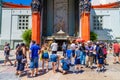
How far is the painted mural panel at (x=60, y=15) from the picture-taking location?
32.0 meters

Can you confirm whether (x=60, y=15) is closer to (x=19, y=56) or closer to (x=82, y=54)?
(x=82, y=54)

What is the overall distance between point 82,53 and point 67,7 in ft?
60.4

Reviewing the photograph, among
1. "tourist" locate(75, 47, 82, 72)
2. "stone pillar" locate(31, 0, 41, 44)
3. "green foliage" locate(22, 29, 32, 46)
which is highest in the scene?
"stone pillar" locate(31, 0, 41, 44)

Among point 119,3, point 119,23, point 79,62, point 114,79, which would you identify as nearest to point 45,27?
point 119,23

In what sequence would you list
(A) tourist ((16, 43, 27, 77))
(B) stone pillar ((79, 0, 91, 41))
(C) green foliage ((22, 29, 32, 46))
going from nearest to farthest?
(A) tourist ((16, 43, 27, 77))
(B) stone pillar ((79, 0, 91, 41))
(C) green foliage ((22, 29, 32, 46))

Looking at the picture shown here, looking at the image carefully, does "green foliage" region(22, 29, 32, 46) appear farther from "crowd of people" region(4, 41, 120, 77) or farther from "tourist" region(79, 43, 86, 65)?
"tourist" region(79, 43, 86, 65)

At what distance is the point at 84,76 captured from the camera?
12.5m

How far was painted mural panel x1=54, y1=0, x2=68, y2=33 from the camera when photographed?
1258 inches

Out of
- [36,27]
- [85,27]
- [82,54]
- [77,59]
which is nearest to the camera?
[77,59]

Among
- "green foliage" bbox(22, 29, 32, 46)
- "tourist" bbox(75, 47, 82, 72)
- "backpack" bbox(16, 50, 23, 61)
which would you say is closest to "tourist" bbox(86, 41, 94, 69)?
"tourist" bbox(75, 47, 82, 72)

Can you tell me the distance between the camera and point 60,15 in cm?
3219

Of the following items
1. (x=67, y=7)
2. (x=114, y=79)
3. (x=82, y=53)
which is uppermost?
(x=67, y=7)

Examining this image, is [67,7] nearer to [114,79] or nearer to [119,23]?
[119,23]

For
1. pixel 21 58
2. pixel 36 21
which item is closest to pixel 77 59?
pixel 21 58
